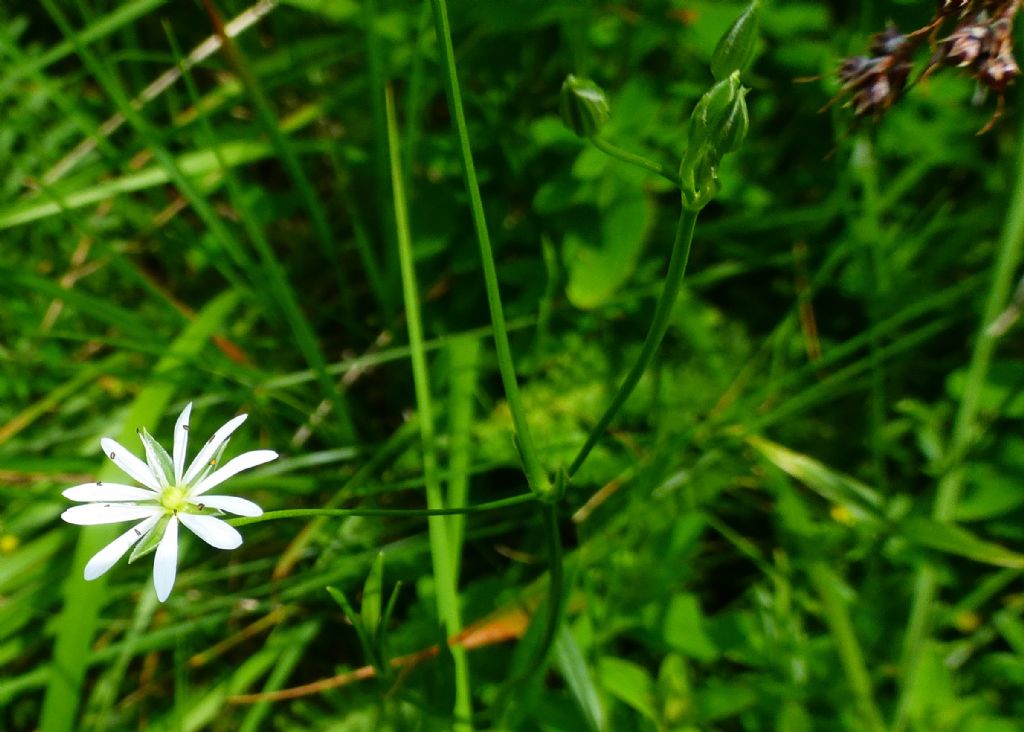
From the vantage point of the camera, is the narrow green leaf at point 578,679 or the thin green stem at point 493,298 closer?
the thin green stem at point 493,298

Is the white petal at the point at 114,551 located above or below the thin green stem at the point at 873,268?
below

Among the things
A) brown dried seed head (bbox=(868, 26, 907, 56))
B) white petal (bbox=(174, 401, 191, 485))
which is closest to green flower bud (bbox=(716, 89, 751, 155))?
brown dried seed head (bbox=(868, 26, 907, 56))

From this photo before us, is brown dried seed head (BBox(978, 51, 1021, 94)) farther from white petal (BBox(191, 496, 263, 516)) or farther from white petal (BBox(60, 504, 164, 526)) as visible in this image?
white petal (BBox(60, 504, 164, 526))

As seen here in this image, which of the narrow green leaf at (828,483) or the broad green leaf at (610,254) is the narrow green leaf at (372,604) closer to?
the broad green leaf at (610,254)

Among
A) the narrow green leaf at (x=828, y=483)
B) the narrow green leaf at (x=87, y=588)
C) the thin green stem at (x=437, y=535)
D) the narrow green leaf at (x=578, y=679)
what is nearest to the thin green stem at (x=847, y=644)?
the narrow green leaf at (x=828, y=483)

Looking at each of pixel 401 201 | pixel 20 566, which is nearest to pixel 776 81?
pixel 401 201

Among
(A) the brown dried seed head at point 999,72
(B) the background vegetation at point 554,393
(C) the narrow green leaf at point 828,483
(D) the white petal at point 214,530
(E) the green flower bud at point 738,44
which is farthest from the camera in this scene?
(C) the narrow green leaf at point 828,483

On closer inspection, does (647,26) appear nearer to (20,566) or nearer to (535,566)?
(535,566)
